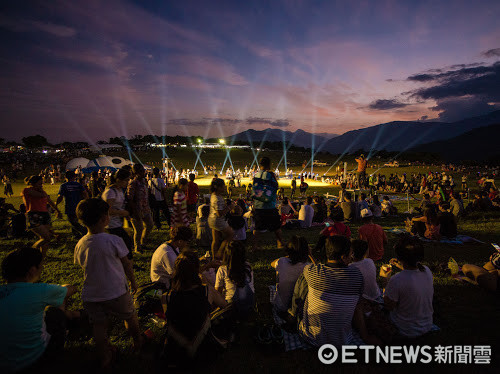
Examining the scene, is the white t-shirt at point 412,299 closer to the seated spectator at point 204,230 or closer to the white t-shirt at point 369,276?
the white t-shirt at point 369,276

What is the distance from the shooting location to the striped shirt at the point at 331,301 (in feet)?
9.52

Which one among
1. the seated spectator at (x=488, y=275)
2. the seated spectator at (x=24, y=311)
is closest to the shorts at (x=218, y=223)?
the seated spectator at (x=24, y=311)

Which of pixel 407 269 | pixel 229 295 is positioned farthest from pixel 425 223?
pixel 229 295

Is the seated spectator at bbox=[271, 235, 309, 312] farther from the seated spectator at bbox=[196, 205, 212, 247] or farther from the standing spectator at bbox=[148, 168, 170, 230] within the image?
the standing spectator at bbox=[148, 168, 170, 230]

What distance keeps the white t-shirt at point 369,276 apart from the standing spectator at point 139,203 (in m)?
5.45

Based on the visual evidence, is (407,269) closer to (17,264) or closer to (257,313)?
(257,313)

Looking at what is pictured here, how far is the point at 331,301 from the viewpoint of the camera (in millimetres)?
2943

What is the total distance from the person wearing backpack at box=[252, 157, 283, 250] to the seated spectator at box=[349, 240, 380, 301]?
276cm

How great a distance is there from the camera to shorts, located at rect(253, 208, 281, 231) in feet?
21.7

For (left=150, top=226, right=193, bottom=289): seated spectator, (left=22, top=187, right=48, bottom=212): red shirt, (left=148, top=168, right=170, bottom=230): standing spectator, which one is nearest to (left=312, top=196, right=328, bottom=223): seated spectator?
→ (left=148, top=168, right=170, bottom=230): standing spectator

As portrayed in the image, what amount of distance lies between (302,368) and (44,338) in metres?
2.90

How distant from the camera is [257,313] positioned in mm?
4203

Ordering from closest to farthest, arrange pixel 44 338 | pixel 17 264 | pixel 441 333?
pixel 17 264
pixel 44 338
pixel 441 333

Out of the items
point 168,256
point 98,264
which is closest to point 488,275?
point 168,256
